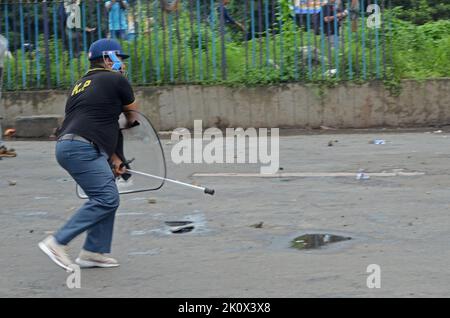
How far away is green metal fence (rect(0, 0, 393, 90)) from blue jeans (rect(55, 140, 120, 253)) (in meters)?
7.29

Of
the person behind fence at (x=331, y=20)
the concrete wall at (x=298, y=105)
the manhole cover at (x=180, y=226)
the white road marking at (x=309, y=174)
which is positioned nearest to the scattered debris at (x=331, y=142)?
the concrete wall at (x=298, y=105)

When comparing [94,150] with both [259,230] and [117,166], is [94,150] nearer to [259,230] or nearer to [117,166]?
[117,166]

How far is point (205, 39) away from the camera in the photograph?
1394cm

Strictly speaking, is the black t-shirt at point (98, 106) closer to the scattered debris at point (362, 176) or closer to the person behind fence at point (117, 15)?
the scattered debris at point (362, 176)

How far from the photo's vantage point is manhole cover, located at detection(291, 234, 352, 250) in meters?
7.34

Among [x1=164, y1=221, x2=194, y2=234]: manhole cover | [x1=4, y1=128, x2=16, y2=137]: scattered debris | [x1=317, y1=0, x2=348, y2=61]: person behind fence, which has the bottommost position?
[x1=164, y1=221, x2=194, y2=234]: manhole cover

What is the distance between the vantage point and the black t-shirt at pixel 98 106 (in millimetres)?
6652

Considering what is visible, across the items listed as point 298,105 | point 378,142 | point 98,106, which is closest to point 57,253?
point 98,106

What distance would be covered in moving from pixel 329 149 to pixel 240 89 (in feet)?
7.52

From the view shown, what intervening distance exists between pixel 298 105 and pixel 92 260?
7.34 metres

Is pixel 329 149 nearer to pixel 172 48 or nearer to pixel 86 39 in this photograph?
pixel 172 48

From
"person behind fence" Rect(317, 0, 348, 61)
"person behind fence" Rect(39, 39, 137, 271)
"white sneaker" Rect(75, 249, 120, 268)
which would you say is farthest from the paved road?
"person behind fence" Rect(317, 0, 348, 61)

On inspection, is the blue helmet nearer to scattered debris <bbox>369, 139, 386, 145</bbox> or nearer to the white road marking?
the white road marking

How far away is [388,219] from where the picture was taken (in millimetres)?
8148
